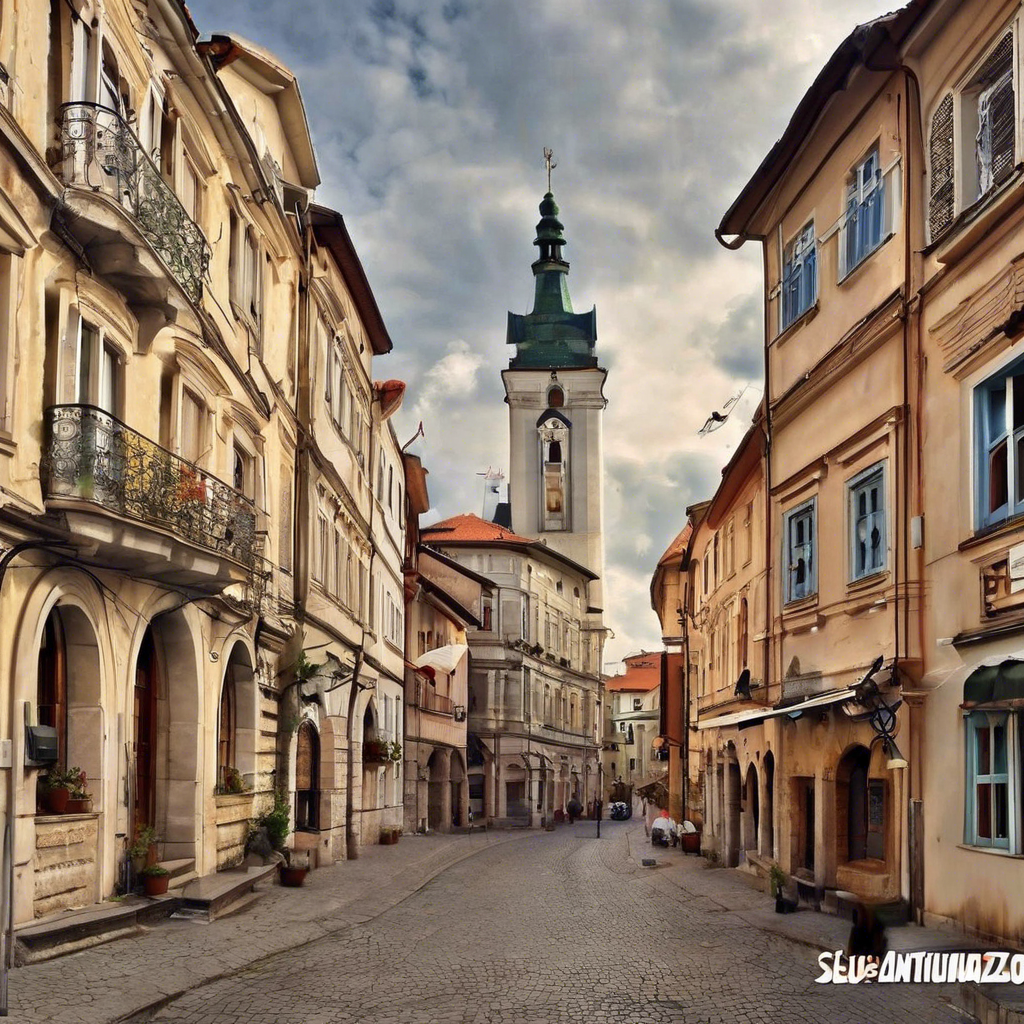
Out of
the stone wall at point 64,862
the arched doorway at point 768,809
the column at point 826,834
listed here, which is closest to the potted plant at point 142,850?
the stone wall at point 64,862

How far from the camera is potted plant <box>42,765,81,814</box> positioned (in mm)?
14102

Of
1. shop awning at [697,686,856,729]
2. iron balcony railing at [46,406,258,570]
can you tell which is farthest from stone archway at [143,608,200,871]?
shop awning at [697,686,856,729]

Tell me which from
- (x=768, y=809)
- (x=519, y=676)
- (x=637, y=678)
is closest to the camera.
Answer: (x=768, y=809)

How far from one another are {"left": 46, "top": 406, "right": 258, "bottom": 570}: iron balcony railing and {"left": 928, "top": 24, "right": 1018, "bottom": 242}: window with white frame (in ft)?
29.0

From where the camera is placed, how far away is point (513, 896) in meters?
22.0

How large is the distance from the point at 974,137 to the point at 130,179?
348 inches

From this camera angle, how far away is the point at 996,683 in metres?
13.3

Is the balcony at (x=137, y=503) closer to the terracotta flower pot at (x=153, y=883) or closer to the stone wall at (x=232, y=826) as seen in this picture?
the terracotta flower pot at (x=153, y=883)

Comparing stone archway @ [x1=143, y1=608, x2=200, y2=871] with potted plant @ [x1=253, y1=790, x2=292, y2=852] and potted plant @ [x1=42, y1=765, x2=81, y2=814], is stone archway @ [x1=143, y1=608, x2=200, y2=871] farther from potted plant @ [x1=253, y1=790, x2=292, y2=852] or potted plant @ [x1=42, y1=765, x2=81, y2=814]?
potted plant @ [x1=42, y1=765, x2=81, y2=814]

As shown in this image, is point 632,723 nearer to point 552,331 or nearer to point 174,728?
point 552,331

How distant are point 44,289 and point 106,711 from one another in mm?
4636

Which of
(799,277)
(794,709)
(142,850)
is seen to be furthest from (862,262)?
A: (142,850)

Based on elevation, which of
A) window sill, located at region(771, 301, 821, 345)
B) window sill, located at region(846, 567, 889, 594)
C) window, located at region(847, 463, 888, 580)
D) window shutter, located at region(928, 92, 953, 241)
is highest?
window shutter, located at region(928, 92, 953, 241)

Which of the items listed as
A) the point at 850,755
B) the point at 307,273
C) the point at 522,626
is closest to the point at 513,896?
the point at 850,755
